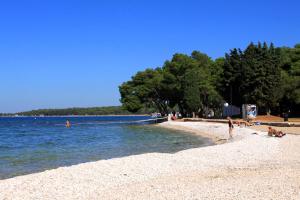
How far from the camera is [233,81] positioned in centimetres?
7444

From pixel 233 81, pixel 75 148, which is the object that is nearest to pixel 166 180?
pixel 75 148

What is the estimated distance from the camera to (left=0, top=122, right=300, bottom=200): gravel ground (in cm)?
1191

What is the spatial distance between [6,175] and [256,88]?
55.7 metres

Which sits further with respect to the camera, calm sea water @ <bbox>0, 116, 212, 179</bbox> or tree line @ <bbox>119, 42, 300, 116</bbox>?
tree line @ <bbox>119, 42, 300, 116</bbox>

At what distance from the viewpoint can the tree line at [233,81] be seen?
70.1m

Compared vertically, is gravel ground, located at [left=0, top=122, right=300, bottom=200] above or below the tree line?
below

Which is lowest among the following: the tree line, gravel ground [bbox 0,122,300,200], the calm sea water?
the calm sea water

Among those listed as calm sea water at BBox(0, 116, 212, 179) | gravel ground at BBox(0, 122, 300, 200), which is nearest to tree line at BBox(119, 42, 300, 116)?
calm sea water at BBox(0, 116, 212, 179)

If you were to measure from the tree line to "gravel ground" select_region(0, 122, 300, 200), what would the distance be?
1862 inches

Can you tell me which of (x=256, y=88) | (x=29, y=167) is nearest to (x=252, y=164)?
(x=29, y=167)

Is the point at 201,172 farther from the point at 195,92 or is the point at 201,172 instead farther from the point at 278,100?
the point at 195,92

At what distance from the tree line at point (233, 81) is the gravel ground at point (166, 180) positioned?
47294 mm

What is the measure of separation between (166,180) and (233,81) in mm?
61569

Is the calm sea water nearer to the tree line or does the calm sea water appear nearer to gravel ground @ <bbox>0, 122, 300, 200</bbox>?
gravel ground @ <bbox>0, 122, 300, 200</bbox>
